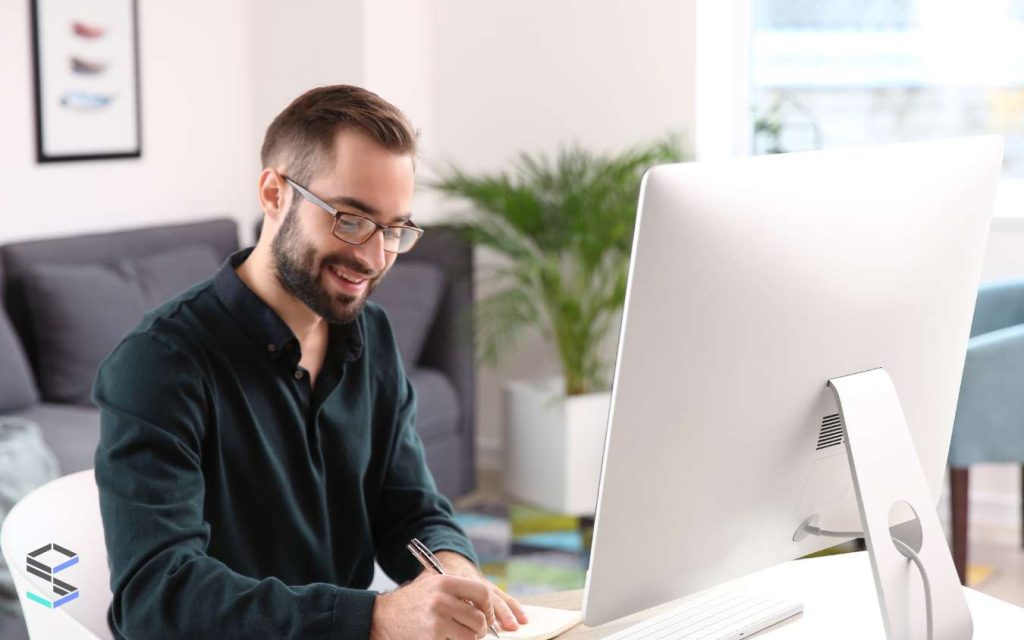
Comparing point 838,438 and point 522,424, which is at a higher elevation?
point 838,438

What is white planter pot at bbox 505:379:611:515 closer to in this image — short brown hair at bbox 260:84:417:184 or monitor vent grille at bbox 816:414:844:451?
short brown hair at bbox 260:84:417:184

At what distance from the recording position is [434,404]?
4.24 meters

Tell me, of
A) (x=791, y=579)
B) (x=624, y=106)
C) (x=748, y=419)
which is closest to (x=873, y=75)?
(x=624, y=106)

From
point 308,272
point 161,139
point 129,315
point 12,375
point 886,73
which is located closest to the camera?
point 308,272

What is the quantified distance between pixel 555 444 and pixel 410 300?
666 millimetres

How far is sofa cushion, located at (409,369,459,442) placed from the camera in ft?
13.7

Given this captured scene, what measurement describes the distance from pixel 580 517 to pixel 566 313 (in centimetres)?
70

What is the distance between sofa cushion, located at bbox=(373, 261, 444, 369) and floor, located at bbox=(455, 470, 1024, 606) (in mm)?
617

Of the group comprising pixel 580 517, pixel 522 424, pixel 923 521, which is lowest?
pixel 580 517

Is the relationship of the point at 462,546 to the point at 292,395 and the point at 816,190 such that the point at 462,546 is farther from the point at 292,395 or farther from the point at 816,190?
the point at 816,190

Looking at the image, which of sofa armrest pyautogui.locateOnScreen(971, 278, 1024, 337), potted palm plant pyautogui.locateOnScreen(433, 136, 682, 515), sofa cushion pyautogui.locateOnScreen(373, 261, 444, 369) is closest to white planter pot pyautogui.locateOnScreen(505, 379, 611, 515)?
potted palm plant pyautogui.locateOnScreen(433, 136, 682, 515)

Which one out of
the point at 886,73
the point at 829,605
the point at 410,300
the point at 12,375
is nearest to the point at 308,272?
the point at 829,605

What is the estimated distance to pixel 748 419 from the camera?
1.21 m

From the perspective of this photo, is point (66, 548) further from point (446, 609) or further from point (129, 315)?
point (129, 315)
